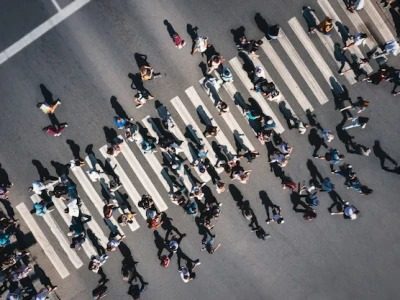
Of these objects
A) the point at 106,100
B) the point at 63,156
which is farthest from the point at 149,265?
the point at 106,100

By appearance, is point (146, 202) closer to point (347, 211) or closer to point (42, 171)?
point (42, 171)

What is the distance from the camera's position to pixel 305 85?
69.3ft

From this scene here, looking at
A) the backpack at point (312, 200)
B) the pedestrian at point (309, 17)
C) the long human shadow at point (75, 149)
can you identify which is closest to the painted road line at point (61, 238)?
the long human shadow at point (75, 149)

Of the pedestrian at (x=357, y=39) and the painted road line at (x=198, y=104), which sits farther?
the painted road line at (x=198, y=104)

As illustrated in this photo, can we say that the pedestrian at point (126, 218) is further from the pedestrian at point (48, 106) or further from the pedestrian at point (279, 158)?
the pedestrian at point (279, 158)

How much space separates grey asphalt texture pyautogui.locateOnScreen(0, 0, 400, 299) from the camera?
20828 millimetres

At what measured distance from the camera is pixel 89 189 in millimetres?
21297

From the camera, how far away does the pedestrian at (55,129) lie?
20797 mm

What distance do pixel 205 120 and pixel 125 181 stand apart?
5.19 meters

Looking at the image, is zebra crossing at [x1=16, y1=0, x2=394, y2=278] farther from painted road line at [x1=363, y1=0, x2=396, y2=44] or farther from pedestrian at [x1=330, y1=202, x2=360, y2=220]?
pedestrian at [x1=330, y1=202, x2=360, y2=220]

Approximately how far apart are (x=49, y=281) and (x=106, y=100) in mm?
9844

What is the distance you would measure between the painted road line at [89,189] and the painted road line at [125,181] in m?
1.42

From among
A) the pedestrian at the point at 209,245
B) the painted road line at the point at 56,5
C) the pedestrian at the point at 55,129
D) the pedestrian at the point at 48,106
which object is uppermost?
the painted road line at the point at 56,5

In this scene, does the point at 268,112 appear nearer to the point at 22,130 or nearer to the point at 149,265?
the point at 149,265
